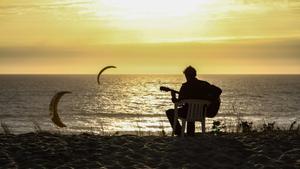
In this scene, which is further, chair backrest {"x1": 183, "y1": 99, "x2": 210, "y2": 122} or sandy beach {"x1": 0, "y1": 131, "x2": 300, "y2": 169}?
chair backrest {"x1": 183, "y1": 99, "x2": 210, "y2": 122}

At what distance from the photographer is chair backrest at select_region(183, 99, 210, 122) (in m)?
10.6

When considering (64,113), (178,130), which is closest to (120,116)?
(64,113)

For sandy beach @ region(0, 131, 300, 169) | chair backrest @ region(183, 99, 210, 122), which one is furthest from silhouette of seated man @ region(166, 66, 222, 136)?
sandy beach @ region(0, 131, 300, 169)

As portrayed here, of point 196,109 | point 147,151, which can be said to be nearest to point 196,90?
point 196,109

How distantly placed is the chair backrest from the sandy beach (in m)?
0.62

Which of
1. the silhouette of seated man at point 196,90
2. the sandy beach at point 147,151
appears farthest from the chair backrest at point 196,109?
the sandy beach at point 147,151

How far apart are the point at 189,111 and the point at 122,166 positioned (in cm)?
289

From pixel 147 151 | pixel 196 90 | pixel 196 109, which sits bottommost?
pixel 147 151

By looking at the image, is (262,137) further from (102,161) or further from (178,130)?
(102,161)

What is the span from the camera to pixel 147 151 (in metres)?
9.06

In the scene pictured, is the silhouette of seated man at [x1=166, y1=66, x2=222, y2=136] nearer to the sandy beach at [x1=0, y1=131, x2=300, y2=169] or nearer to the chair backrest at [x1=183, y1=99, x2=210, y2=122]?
the chair backrest at [x1=183, y1=99, x2=210, y2=122]

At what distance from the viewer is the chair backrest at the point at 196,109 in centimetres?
1060

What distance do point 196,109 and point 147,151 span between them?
1983 millimetres

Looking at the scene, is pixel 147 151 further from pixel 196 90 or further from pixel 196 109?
pixel 196 90
